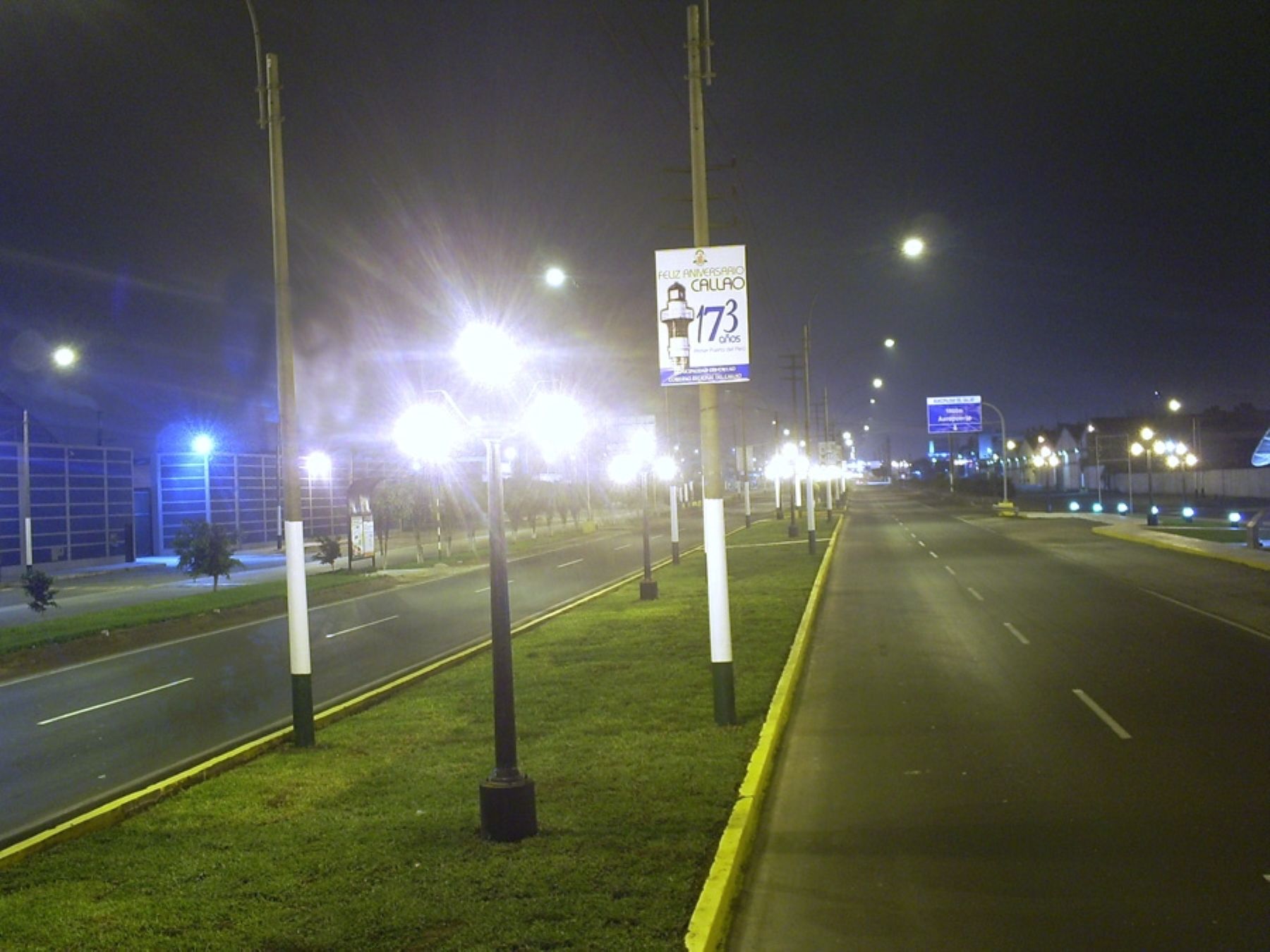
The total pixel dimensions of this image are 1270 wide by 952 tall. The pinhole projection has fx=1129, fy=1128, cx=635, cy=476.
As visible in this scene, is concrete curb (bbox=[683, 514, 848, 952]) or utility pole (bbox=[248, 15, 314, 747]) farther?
utility pole (bbox=[248, 15, 314, 747])

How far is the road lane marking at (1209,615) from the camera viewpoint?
1598cm

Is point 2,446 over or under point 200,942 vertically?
over

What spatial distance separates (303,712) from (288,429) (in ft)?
8.55

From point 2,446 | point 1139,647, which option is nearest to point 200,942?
point 1139,647

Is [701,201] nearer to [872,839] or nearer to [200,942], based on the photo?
[872,839]

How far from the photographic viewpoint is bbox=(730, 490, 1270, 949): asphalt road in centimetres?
589

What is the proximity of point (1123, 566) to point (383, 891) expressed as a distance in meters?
25.3

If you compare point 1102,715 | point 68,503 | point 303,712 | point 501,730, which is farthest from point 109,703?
point 68,503

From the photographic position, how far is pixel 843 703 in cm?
1212

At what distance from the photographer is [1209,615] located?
18.2 metres

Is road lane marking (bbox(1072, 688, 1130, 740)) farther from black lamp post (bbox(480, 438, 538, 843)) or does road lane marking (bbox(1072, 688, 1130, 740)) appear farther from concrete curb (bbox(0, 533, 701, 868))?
concrete curb (bbox(0, 533, 701, 868))

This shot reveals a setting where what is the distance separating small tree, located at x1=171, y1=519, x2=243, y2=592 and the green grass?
1889cm

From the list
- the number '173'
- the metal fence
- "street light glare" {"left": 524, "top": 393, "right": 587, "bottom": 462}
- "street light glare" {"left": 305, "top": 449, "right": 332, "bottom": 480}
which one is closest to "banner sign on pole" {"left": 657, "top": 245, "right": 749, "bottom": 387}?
the number '173'

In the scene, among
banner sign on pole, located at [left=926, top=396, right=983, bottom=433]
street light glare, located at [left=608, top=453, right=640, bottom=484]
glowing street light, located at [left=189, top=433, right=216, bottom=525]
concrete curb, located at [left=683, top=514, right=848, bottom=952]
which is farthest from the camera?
banner sign on pole, located at [left=926, top=396, right=983, bottom=433]
